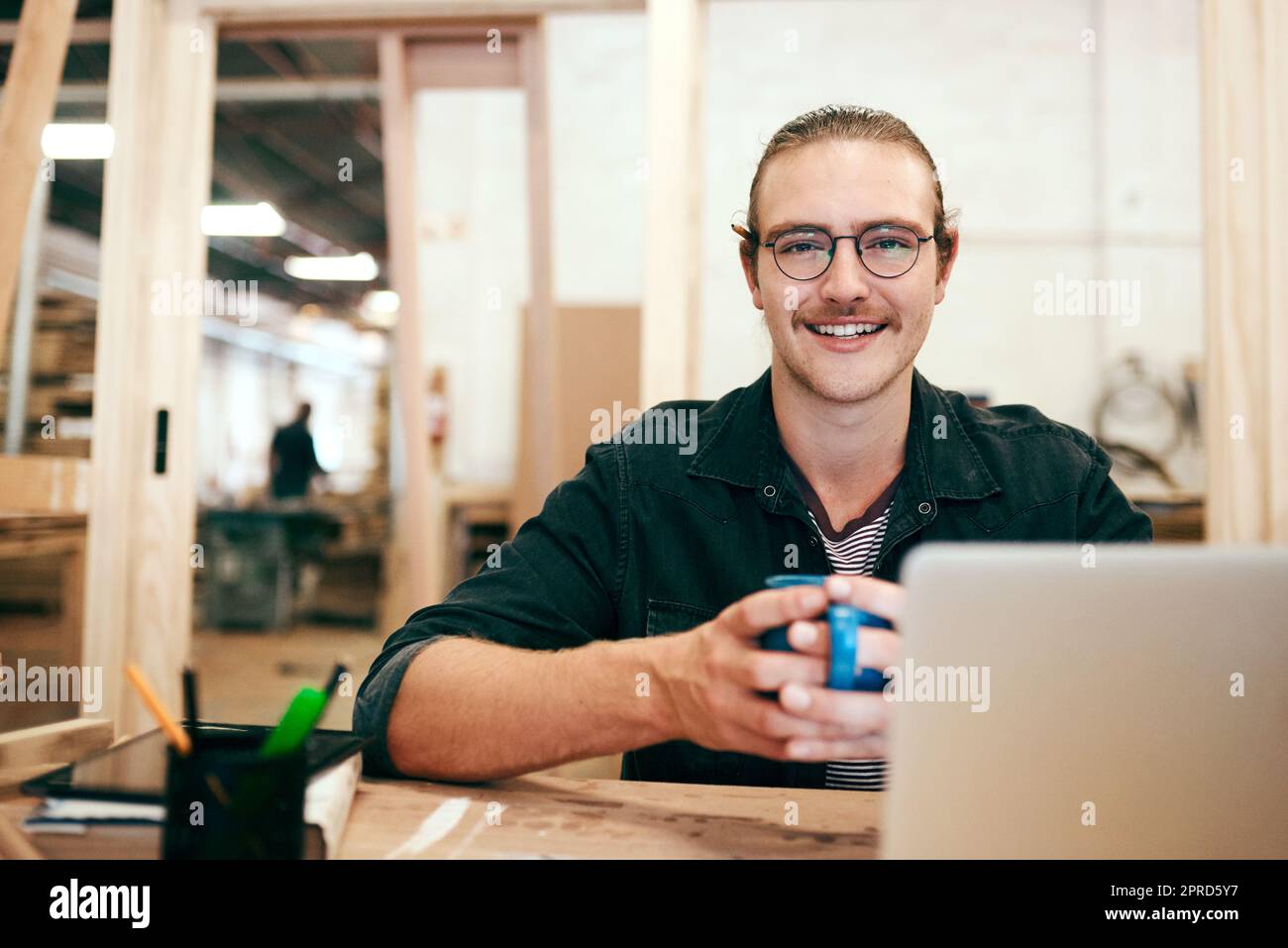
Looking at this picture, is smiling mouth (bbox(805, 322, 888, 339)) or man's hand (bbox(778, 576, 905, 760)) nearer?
man's hand (bbox(778, 576, 905, 760))

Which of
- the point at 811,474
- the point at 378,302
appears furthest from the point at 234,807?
the point at 378,302

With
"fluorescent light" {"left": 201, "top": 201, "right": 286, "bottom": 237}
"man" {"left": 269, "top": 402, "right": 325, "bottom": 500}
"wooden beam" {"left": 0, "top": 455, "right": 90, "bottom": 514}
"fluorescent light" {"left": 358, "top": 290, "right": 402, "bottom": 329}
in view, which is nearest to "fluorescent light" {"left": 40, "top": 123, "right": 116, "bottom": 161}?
"wooden beam" {"left": 0, "top": 455, "right": 90, "bottom": 514}

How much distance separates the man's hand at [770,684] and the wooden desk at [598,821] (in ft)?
0.28

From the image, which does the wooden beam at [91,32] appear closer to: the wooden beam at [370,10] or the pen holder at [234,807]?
the wooden beam at [370,10]

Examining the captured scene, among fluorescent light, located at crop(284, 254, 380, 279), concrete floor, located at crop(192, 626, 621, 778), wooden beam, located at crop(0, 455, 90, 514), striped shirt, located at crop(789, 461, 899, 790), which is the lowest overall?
concrete floor, located at crop(192, 626, 621, 778)

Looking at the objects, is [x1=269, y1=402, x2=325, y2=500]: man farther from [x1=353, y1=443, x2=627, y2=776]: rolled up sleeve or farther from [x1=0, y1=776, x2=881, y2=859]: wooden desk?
[x1=0, y1=776, x2=881, y2=859]: wooden desk

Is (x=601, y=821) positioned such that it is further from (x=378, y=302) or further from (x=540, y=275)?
(x=378, y=302)

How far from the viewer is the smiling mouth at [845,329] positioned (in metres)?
1.36

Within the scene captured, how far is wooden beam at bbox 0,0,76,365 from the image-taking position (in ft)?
4.18

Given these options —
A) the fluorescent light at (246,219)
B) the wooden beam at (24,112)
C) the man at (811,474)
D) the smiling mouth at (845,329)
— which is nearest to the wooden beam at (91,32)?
the wooden beam at (24,112)

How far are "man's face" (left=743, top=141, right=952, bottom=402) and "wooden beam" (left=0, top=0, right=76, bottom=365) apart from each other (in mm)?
1085

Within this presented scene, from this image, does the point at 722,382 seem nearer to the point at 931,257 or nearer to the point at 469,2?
the point at 469,2

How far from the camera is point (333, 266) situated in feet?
33.6
